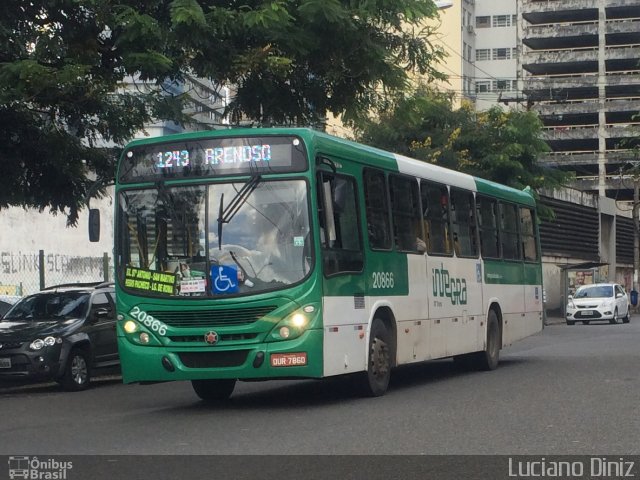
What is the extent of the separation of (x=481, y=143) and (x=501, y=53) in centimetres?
7074

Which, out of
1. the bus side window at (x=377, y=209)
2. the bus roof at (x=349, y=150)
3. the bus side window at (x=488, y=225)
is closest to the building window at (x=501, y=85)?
the bus side window at (x=488, y=225)

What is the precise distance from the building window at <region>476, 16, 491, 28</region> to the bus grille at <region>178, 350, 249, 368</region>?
98.8 m

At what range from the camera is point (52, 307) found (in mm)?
19562

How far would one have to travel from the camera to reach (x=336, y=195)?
14.1m

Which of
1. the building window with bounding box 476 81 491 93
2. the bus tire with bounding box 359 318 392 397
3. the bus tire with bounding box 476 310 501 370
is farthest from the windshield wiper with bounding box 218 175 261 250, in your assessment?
the building window with bounding box 476 81 491 93

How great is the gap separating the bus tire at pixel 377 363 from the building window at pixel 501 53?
315 ft

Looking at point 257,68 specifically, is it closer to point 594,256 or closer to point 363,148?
point 363,148

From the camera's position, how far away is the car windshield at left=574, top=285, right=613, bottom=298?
4750 centimetres

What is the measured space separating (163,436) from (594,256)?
58280 millimetres

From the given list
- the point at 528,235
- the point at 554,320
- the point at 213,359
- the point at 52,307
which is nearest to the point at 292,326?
the point at 213,359

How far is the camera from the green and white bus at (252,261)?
13344 millimetres

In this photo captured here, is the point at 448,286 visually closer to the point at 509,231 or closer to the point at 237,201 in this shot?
the point at 509,231

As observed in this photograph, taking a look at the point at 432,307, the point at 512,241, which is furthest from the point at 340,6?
the point at 512,241
